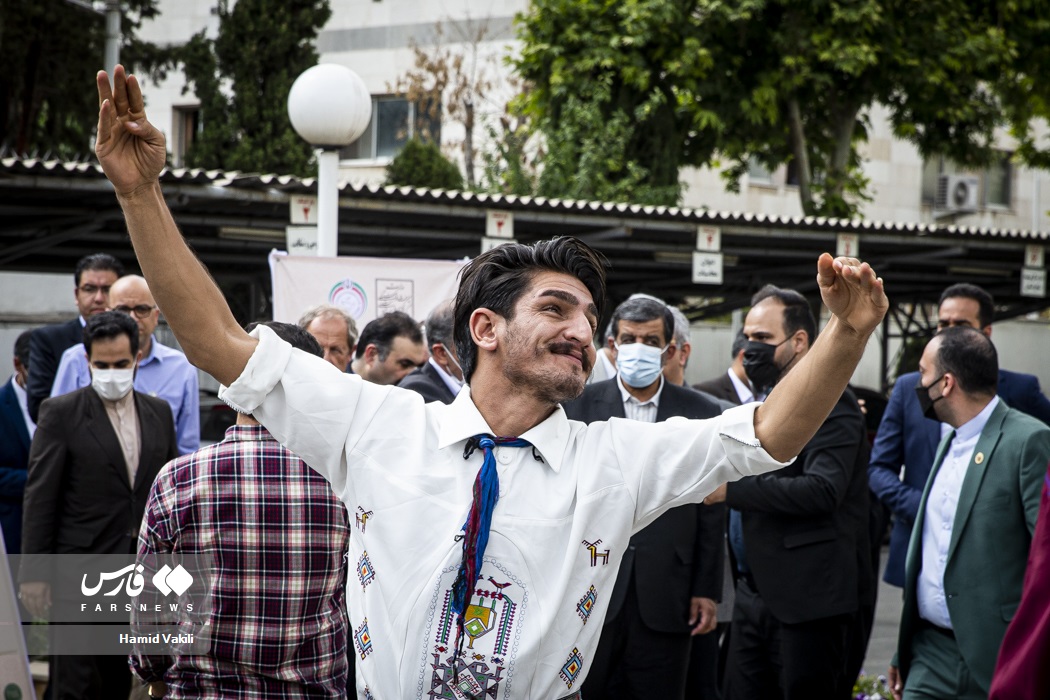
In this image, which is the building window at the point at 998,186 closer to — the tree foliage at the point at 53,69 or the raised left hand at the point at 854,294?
the tree foliage at the point at 53,69

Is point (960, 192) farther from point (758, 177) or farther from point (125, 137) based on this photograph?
point (125, 137)

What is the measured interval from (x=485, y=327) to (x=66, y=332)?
4.73 meters

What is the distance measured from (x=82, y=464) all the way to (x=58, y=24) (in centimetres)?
1707

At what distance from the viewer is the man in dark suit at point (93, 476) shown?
550 cm

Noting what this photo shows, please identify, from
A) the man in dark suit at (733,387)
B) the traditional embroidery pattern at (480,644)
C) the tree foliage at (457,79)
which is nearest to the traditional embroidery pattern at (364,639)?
the traditional embroidery pattern at (480,644)

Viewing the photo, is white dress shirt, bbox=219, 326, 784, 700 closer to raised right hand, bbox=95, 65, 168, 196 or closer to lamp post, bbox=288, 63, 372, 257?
raised right hand, bbox=95, 65, 168, 196

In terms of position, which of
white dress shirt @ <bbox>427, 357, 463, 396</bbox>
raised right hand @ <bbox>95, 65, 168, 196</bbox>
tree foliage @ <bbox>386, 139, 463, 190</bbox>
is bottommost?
white dress shirt @ <bbox>427, 357, 463, 396</bbox>

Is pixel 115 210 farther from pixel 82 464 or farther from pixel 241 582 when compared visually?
pixel 241 582

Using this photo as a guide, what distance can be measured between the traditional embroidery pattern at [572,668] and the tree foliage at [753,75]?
51.6 ft

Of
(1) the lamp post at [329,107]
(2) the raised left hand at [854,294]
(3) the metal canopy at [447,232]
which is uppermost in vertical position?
(1) the lamp post at [329,107]

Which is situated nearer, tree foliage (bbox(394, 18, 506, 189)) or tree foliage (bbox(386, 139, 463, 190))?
tree foliage (bbox(386, 139, 463, 190))

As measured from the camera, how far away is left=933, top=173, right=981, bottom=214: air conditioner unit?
30344mm

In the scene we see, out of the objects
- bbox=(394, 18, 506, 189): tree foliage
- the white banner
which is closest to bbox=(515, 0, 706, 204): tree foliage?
bbox=(394, 18, 506, 189): tree foliage

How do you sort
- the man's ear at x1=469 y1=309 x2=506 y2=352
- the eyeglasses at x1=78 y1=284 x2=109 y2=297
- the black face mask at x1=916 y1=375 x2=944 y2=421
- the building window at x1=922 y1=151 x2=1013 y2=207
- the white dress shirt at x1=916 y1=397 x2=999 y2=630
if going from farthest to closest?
the building window at x1=922 y1=151 x2=1013 y2=207 < the eyeglasses at x1=78 y1=284 x2=109 y2=297 < the black face mask at x1=916 y1=375 x2=944 y2=421 < the white dress shirt at x1=916 y1=397 x2=999 y2=630 < the man's ear at x1=469 y1=309 x2=506 y2=352
